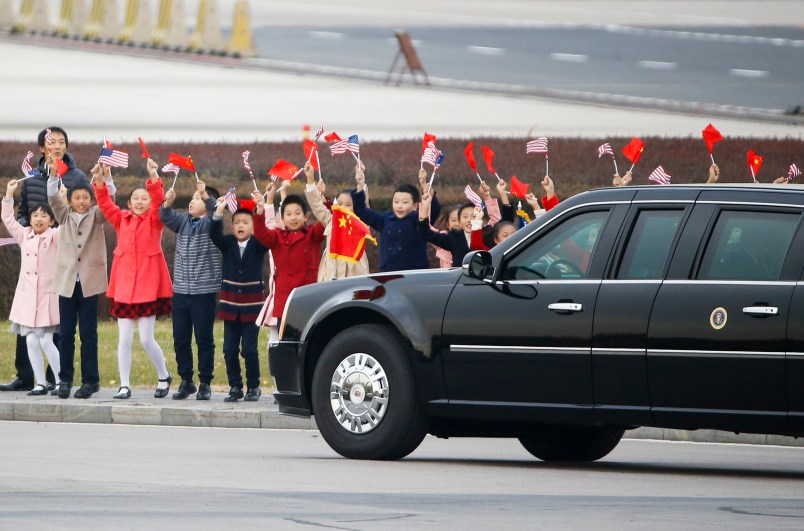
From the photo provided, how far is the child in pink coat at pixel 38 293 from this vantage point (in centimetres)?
1650

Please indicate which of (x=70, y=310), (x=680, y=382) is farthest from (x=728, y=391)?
(x=70, y=310)

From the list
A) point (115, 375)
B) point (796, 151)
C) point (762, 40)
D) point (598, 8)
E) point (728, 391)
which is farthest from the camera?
point (598, 8)

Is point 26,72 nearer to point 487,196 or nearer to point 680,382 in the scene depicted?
point 487,196

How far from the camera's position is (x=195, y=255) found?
1586 centimetres

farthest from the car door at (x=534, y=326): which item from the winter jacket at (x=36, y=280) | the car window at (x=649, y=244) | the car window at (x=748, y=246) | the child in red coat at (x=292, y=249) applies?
the winter jacket at (x=36, y=280)

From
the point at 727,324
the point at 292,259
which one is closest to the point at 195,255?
the point at 292,259

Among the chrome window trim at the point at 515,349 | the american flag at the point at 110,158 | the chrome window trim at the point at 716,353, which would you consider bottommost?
the chrome window trim at the point at 515,349

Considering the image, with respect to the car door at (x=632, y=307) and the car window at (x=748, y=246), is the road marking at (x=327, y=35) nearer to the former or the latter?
the car door at (x=632, y=307)

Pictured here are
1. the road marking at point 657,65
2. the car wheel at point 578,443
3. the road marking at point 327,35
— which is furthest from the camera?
the road marking at point 327,35

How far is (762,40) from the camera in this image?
34.8m

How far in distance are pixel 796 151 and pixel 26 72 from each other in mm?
15824

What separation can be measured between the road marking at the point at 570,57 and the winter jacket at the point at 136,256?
69.3ft

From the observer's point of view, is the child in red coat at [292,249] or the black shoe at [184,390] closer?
the child in red coat at [292,249]

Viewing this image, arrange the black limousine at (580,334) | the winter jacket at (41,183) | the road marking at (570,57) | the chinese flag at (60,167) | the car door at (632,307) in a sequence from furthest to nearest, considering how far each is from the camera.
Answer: the road marking at (570,57), the winter jacket at (41,183), the chinese flag at (60,167), the car door at (632,307), the black limousine at (580,334)
